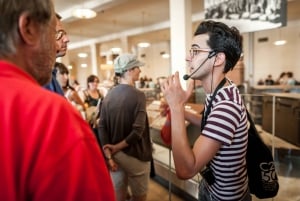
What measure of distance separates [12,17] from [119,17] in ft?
27.8

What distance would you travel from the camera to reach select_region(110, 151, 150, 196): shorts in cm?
212

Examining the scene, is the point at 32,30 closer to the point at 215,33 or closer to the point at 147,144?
the point at 215,33

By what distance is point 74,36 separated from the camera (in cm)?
1198

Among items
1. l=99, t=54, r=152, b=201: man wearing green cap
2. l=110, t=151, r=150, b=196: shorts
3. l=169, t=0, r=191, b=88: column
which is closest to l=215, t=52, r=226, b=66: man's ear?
l=99, t=54, r=152, b=201: man wearing green cap

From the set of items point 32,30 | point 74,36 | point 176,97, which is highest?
point 74,36

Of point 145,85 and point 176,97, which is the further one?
point 145,85

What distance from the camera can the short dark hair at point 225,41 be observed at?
121 centimetres

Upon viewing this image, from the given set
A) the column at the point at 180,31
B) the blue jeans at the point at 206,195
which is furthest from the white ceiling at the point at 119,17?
the blue jeans at the point at 206,195

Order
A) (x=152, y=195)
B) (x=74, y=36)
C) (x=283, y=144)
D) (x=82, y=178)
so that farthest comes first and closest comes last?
1. (x=74, y=36)
2. (x=283, y=144)
3. (x=152, y=195)
4. (x=82, y=178)

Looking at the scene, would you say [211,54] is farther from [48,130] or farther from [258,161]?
[48,130]

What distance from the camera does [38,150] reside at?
0.46 metres

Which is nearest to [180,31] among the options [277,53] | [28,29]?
[28,29]

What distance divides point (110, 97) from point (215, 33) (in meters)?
1.11

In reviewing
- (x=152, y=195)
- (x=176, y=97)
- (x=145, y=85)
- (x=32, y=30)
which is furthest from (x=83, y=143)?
(x=145, y=85)
